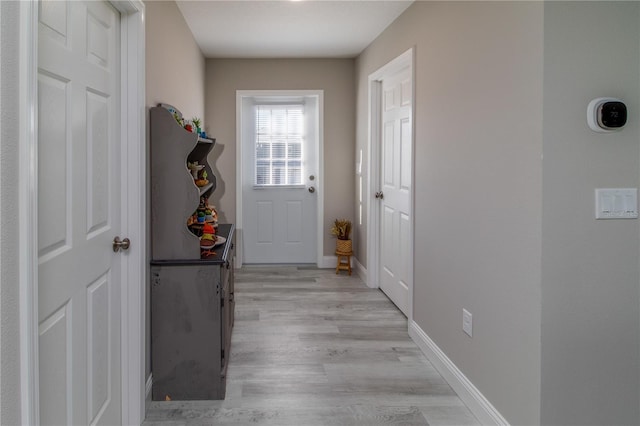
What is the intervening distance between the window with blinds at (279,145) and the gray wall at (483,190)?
2.71m

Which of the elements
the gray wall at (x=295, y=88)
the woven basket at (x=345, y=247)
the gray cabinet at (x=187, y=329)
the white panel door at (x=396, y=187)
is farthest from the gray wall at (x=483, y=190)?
the gray wall at (x=295, y=88)

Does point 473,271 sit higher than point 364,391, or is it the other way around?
point 473,271

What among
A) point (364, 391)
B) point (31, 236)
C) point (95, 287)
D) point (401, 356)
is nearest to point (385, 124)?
point (401, 356)

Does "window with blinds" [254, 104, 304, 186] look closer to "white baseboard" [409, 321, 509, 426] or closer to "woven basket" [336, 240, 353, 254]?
"woven basket" [336, 240, 353, 254]

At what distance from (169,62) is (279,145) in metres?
2.80

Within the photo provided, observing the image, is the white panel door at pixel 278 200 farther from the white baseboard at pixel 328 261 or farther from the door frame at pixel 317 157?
the white baseboard at pixel 328 261

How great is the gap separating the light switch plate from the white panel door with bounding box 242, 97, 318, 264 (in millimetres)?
4257

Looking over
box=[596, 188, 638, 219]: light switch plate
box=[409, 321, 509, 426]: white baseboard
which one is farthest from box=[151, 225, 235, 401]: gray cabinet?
box=[596, 188, 638, 219]: light switch plate

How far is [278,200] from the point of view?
6062 millimetres

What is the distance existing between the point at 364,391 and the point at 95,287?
4.94 ft

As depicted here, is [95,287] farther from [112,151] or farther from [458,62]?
[458,62]

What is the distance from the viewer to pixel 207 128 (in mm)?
5664

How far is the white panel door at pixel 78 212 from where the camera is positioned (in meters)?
1.52

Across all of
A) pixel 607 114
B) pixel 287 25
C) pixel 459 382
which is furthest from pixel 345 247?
pixel 607 114
